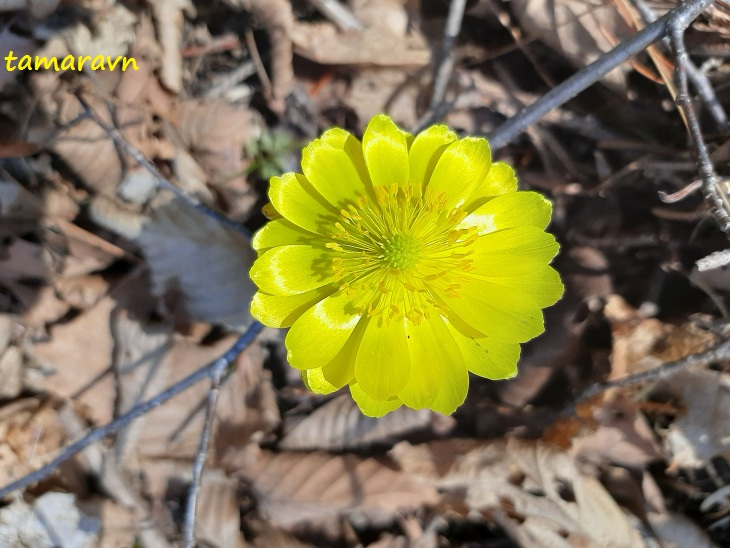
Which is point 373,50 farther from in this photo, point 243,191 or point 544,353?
point 544,353

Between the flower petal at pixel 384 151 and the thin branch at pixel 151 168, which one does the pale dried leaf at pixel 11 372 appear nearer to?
the thin branch at pixel 151 168

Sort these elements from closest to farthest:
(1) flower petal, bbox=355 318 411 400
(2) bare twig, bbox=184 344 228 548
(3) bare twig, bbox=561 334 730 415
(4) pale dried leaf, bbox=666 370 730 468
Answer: (1) flower petal, bbox=355 318 411 400
(2) bare twig, bbox=184 344 228 548
(3) bare twig, bbox=561 334 730 415
(4) pale dried leaf, bbox=666 370 730 468

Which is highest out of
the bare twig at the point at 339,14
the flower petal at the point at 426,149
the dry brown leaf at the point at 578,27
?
the bare twig at the point at 339,14

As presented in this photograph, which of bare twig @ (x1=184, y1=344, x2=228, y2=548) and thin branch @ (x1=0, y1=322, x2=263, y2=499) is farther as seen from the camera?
thin branch @ (x1=0, y1=322, x2=263, y2=499)

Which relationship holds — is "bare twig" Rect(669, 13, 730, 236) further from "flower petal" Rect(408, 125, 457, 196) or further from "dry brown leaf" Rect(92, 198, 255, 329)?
"dry brown leaf" Rect(92, 198, 255, 329)

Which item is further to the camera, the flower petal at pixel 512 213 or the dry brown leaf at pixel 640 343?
the dry brown leaf at pixel 640 343

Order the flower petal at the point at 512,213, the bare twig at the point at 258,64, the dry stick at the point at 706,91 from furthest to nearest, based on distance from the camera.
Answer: the bare twig at the point at 258,64 → the dry stick at the point at 706,91 → the flower petal at the point at 512,213

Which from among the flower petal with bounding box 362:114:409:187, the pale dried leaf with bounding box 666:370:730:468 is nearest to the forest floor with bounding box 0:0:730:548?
the pale dried leaf with bounding box 666:370:730:468

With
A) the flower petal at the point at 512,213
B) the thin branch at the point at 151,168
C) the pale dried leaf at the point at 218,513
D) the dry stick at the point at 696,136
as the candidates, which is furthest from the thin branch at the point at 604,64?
the pale dried leaf at the point at 218,513
